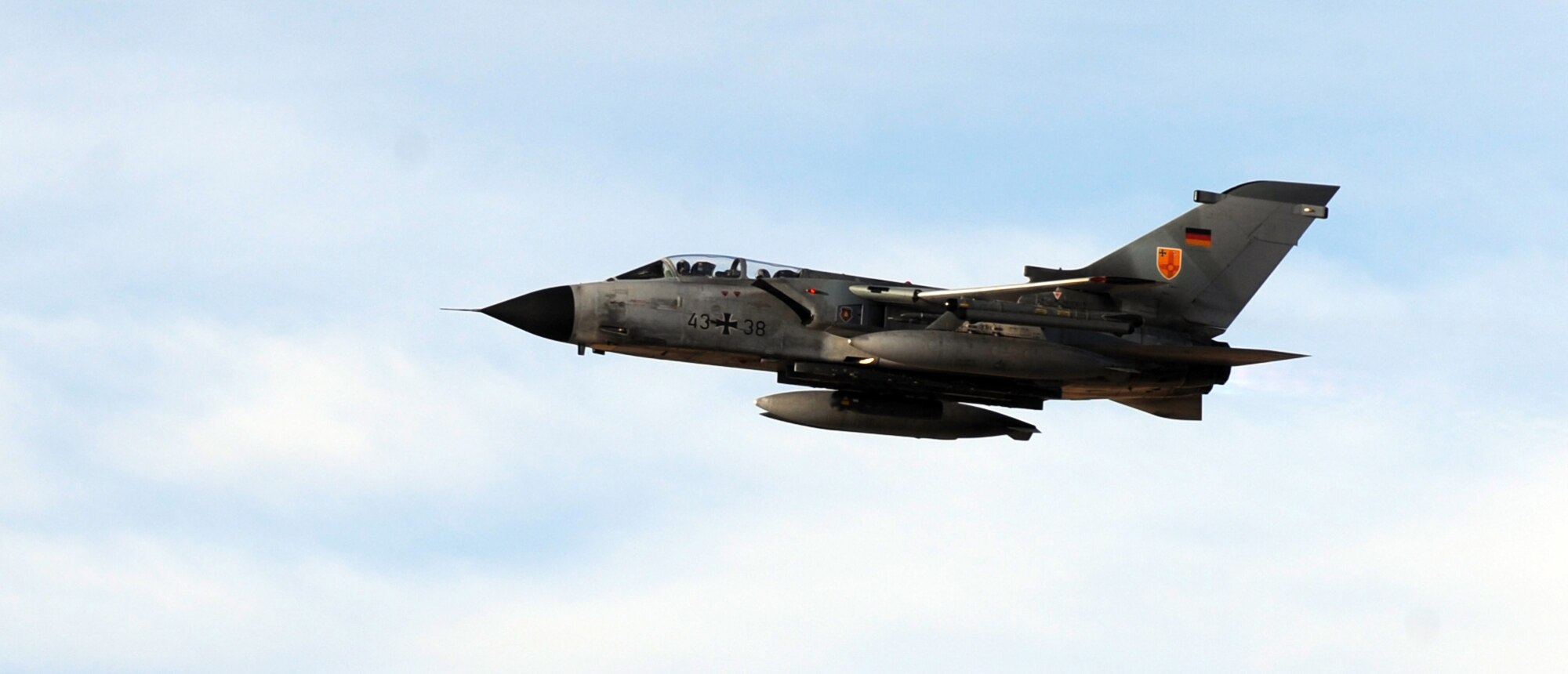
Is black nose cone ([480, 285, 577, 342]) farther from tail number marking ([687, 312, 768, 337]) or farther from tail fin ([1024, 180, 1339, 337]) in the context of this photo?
tail fin ([1024, 180, 1339, 337])

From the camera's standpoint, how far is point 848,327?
113 feet

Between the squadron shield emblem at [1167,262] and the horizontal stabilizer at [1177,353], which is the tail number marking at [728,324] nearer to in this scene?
the horizontal stabilizer at [1177,353]

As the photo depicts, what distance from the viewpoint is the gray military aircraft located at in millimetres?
34000

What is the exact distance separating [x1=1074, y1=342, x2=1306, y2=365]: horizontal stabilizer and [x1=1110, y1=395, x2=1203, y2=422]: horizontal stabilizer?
230cm

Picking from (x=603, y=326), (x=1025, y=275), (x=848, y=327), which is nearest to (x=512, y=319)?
(x=603, y=326)

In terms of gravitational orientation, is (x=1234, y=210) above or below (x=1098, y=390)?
above

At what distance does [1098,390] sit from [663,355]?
26.6 ft

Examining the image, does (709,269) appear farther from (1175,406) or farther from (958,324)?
(1175,406)

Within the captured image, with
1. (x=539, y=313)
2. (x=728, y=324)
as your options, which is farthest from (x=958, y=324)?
(x=539, y=313)

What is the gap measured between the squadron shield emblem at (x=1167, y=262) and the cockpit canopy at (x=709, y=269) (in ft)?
22.0

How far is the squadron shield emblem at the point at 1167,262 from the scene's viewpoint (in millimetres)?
36250

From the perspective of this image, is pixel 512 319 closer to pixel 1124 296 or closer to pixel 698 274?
pixel 698 274

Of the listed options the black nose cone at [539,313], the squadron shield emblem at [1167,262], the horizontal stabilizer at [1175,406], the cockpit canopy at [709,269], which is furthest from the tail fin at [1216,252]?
the black nose cone at [539,313]

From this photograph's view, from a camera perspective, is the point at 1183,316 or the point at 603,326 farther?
the point at 1183,316
